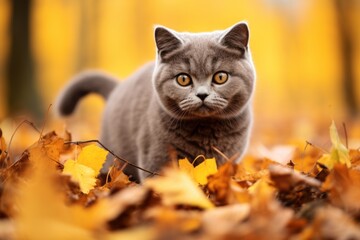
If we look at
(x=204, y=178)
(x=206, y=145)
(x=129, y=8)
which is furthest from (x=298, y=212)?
(x=129, y=8)

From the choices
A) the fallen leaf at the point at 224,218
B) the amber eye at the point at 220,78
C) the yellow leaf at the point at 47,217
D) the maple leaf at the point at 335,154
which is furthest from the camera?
the amber eye at the point at 220,78

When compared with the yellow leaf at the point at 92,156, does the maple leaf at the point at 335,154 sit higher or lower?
lower

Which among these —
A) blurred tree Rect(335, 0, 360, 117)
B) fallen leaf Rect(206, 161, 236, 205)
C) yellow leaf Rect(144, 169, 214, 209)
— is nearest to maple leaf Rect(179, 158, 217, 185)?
fallen leaf Rect(206, 161, 236, 205)

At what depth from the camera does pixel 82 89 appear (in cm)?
385

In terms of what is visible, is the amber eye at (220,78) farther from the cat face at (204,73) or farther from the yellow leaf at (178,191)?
the yellow leaf at (178,191)

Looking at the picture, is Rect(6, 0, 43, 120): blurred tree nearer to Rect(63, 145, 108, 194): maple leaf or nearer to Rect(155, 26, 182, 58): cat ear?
Rect(155, 26, 182, 58): cat ear

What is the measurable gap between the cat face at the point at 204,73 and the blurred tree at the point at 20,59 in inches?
284

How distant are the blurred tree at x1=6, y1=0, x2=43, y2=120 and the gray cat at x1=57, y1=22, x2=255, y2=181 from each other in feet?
23.2

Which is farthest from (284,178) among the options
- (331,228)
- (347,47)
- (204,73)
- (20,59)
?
(347,47)

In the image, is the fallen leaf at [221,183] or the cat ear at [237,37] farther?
the cat ear at [237,37]

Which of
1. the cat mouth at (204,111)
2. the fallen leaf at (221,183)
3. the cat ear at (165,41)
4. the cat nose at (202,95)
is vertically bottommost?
the fallen leaf at (221,183)

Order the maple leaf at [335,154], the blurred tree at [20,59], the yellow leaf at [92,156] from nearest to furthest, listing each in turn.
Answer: the maple leaf at [335,154]
the yellow leaf at [92,156]
the blurred tree at [20,59]

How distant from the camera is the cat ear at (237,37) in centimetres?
276

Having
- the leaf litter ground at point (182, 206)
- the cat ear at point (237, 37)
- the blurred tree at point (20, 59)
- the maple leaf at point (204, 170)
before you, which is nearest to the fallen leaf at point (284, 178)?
the leaf litter ground at point (182, 206)
